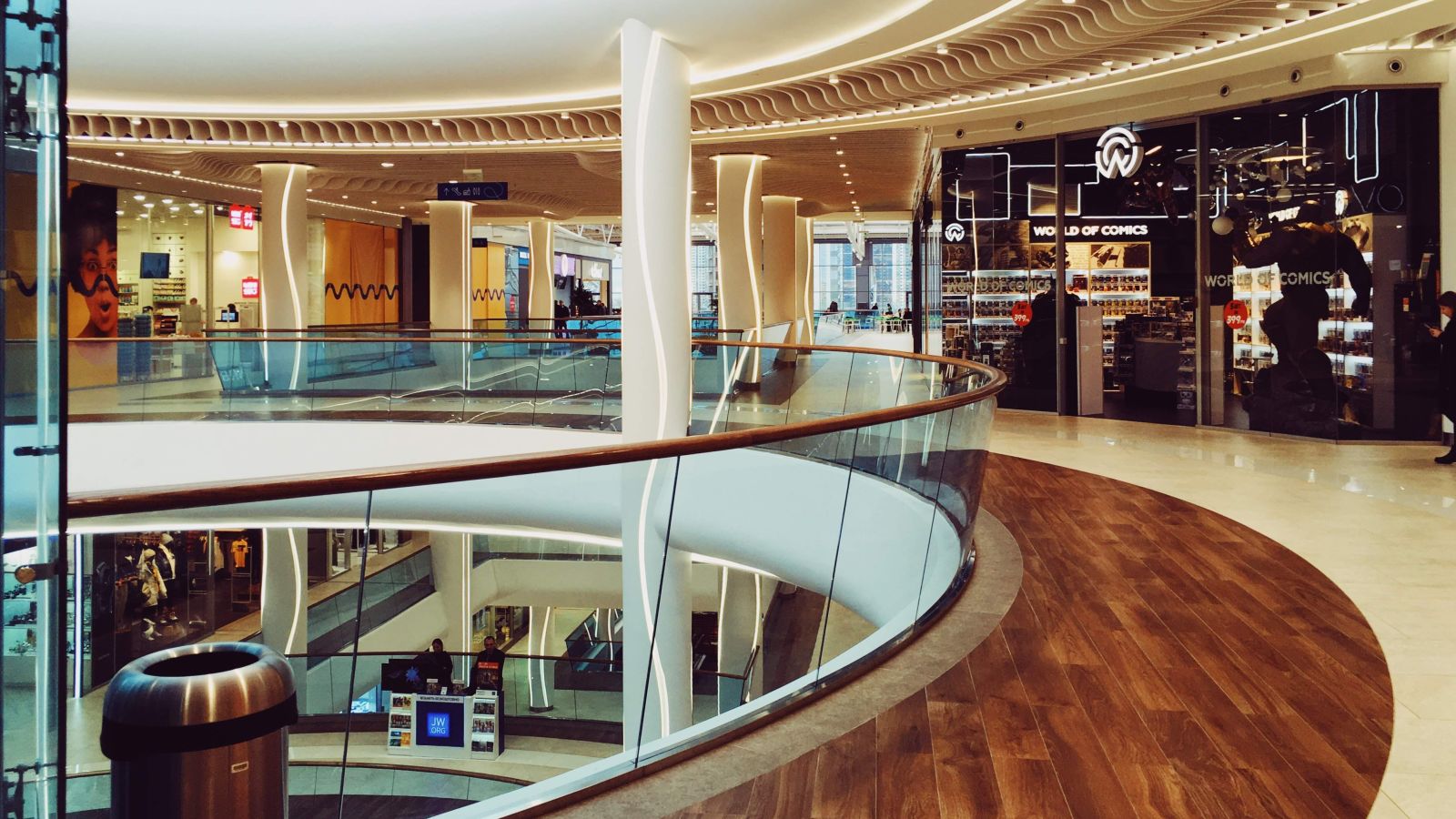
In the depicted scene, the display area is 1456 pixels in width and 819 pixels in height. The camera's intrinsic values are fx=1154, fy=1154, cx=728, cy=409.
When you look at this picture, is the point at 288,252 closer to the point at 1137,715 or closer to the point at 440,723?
the point at 440,723

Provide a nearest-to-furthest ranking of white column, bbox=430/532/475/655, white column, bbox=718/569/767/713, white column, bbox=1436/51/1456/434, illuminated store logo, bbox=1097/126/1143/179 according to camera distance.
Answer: white column, bbox=430/532/475/655
white column, bbox=718/569/767/713
white column, bbox=1436/51/1456/434
illuminated store logo, bbox=1097/126/1143/179

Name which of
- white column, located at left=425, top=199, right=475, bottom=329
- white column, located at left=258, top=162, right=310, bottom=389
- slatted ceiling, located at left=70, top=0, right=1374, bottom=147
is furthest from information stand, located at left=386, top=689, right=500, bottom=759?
white column, located at left=425, top=199, right=475, bottom=329

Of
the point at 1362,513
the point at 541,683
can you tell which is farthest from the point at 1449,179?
the point at 541,683

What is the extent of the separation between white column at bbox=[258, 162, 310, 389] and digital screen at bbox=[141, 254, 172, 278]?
6.48 meters

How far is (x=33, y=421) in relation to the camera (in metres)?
1.63

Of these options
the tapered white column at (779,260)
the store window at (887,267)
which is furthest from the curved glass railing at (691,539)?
the store window at (887,267)

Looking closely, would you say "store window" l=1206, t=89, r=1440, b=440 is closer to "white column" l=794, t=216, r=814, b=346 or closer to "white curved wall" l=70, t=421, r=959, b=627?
"white curved wall" l=70, t=421, r=959, b=627

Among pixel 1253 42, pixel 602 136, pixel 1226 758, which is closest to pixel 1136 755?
pixel 1226 758

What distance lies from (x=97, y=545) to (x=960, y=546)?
4173mm

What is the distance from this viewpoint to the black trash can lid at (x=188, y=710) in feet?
7.61

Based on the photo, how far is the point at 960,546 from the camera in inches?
228

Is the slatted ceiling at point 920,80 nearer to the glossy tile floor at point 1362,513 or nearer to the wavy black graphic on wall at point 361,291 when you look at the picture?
the glossy tile floor at point 1362,513

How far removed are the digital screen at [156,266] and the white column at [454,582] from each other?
65.9 feet

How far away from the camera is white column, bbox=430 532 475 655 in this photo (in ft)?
12.2
